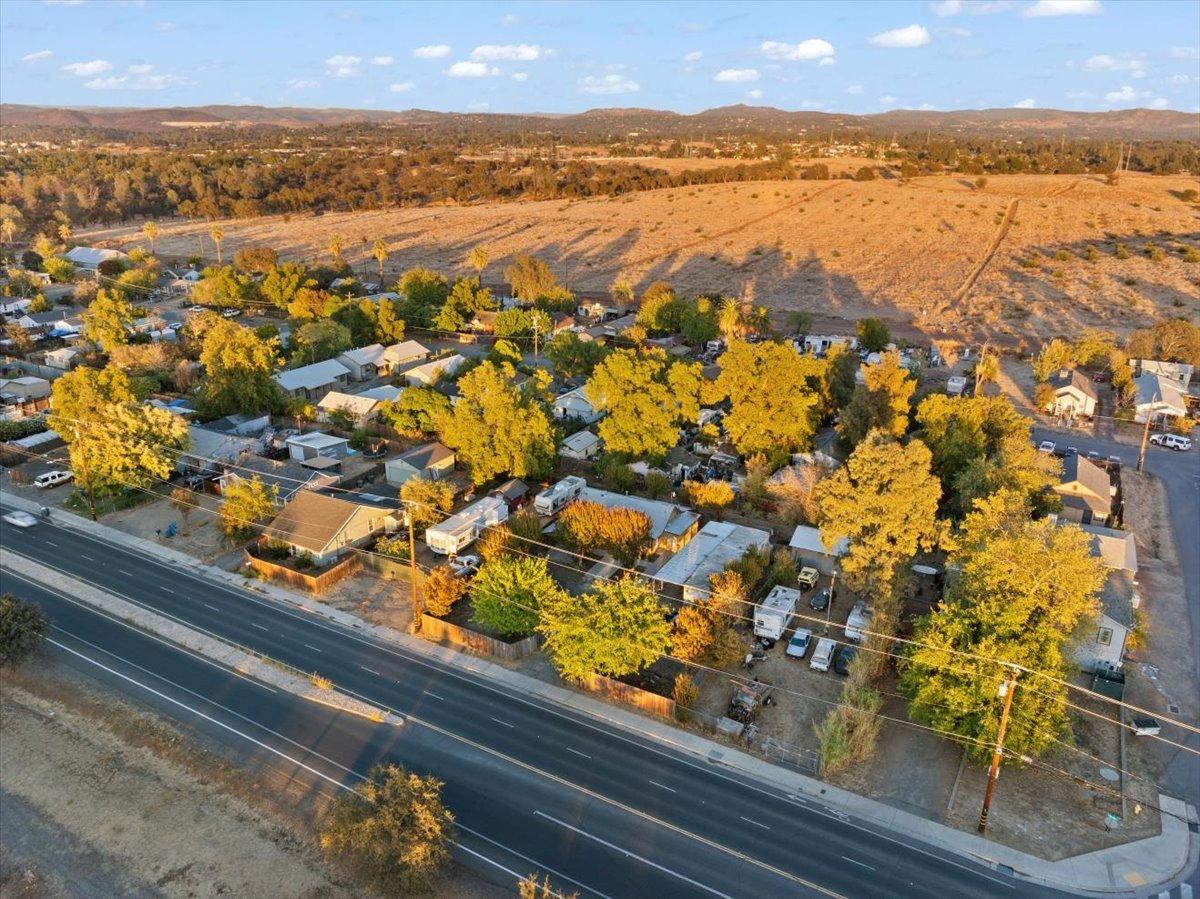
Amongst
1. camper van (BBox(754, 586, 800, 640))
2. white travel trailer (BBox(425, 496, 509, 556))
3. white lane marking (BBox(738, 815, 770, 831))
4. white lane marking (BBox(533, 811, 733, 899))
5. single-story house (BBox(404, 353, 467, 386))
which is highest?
single-story house (BBox(404, 353, 467, 386))

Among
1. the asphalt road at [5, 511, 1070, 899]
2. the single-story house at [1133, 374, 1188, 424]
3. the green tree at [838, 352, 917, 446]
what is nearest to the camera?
the asphalt road at [5, 511, 1070, 899]

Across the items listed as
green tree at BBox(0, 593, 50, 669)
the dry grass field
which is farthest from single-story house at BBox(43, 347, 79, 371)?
the dry grass field

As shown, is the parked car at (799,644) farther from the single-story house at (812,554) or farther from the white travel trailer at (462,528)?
the white travel trailer at (462,528)

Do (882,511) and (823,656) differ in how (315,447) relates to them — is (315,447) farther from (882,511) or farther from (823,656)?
(882,511)

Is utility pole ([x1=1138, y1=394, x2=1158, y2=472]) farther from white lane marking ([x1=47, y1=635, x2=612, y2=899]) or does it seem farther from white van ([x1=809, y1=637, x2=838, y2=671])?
white lane marking ([x1=47, y1=635, x2=612, y2=899])

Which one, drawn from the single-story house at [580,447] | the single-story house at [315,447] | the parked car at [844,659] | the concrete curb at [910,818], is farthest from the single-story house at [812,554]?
the single-story house at [315,447]

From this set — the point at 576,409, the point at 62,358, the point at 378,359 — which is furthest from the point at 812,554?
the point at 62,358
